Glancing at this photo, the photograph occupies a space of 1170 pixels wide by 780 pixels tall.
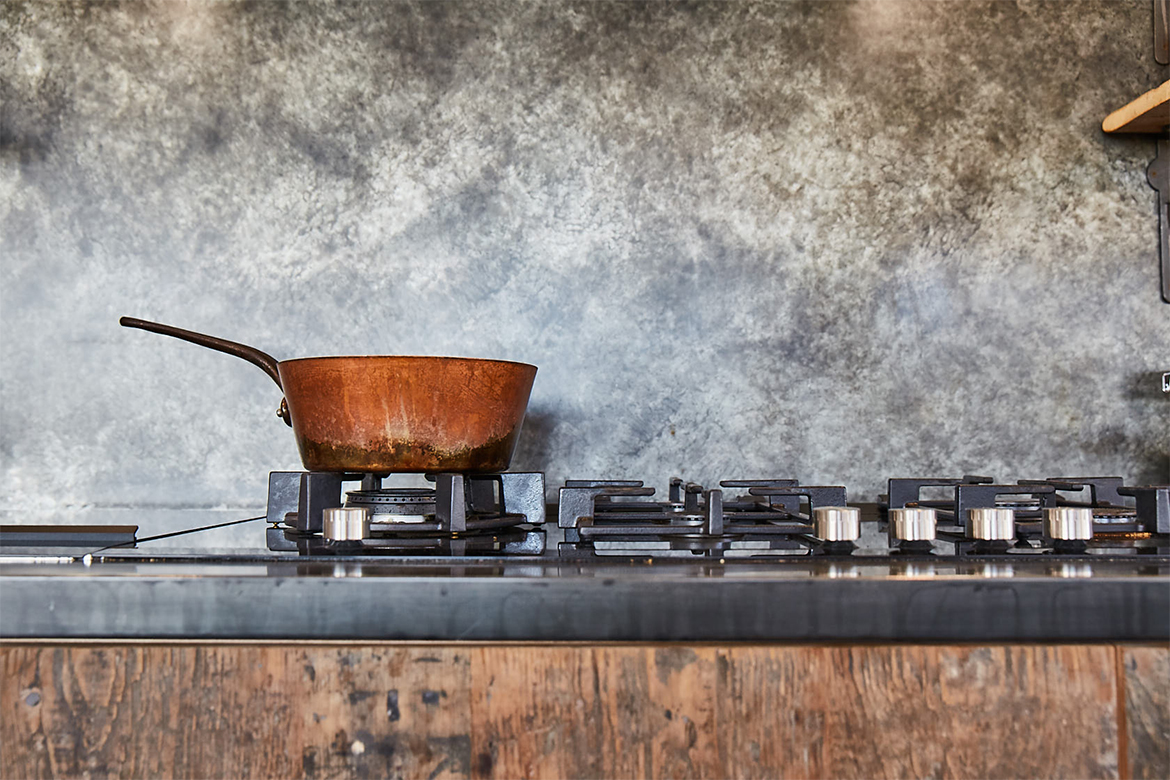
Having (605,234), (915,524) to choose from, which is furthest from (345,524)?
(605,234)

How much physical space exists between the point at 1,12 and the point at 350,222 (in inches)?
27.0

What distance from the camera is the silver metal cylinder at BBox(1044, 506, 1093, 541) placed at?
0.76m

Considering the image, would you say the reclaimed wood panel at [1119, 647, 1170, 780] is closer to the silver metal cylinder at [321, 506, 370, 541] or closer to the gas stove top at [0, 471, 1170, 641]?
the gas stove top at [0, 471, 1170, 641]

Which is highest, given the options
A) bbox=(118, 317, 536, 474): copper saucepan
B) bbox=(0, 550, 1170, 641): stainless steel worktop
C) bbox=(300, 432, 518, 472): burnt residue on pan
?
bbox=(118, 317, 536, 474): copper saucepan

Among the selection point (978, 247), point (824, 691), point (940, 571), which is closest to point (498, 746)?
point (824, 691)

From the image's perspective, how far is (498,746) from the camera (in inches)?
23.2

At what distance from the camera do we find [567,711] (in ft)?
1.94

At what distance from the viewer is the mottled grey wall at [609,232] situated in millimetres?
1353

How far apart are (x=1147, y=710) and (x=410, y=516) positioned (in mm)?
668

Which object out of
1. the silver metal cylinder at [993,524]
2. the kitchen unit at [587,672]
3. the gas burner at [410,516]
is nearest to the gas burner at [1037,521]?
the silver metal cylinder at [993,524]

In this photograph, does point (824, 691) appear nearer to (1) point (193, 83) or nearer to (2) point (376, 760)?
(2) point (376, 760)

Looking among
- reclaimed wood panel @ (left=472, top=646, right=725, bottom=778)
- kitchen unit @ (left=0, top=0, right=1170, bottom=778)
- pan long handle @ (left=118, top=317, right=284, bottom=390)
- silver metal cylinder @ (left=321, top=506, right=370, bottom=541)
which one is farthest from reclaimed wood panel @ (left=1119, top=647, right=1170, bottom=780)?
pan long handle @ (left=118, top=317, right=284, bottom=390)

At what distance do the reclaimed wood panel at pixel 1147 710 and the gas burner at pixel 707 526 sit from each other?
0.23 metres

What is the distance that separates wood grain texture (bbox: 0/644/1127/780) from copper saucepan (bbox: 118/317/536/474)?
35 centimetres
